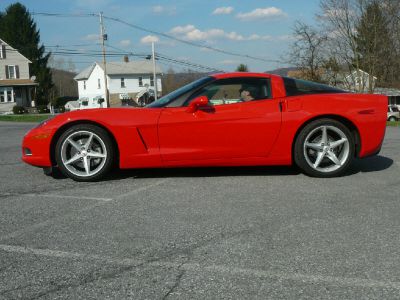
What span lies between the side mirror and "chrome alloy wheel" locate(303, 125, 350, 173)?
4.10ft

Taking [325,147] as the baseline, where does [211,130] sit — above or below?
above

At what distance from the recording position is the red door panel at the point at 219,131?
5227 millimetres

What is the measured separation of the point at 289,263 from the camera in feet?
9.18

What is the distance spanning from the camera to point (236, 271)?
269cm

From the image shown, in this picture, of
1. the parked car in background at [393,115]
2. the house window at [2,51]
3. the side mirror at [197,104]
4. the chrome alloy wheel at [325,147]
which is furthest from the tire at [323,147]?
the house window at [2,51]

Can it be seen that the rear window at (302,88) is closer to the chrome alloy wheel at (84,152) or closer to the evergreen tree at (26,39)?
the chrome alloy wheel at (84,152)

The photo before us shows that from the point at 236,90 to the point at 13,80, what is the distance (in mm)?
55744

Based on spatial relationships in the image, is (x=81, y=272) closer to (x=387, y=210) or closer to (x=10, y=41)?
(x=387, y=210)

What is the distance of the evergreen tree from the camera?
65.6 m

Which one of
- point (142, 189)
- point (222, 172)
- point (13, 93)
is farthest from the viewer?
point (13, 93)

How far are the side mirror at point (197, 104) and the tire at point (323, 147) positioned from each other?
117 centimetres

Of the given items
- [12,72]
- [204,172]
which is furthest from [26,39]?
[204,172]

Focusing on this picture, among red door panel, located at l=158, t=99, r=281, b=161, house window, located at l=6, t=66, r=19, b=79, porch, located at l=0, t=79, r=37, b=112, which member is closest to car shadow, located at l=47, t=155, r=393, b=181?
red door panel, located at l=158, t=99, r=281, b=161

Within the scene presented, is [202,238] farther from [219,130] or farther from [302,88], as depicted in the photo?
[302,88]
